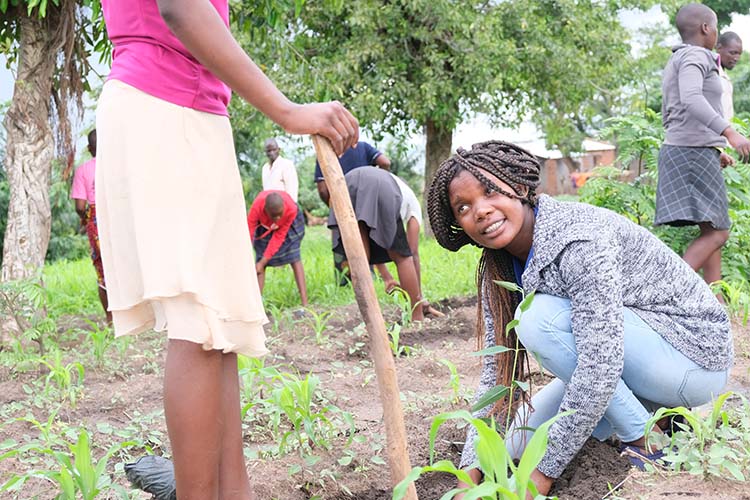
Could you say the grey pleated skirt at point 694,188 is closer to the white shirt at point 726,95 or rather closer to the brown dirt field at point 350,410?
the white shirt at point 726,95

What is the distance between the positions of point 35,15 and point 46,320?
1.90 metres

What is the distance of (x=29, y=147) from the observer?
5.16 meters

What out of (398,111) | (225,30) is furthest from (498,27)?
(225,30)

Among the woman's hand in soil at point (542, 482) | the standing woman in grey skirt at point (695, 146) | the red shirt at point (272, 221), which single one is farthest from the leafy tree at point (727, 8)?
the woman's hand in soil at point (542, 482)

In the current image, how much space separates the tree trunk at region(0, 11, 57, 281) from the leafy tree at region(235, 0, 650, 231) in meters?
5.52

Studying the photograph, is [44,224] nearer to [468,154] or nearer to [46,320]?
[46,320]

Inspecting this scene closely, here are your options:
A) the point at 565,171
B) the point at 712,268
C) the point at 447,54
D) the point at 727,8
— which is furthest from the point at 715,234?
the point at 565,171

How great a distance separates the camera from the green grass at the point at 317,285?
6.71 m

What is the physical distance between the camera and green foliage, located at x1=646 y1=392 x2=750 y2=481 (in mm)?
2018

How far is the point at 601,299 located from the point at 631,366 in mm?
339

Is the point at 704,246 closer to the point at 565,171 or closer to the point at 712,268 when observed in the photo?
the point at 712,268

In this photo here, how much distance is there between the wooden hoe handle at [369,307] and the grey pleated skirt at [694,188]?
10.8 feet

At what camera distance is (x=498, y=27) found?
1154 cm

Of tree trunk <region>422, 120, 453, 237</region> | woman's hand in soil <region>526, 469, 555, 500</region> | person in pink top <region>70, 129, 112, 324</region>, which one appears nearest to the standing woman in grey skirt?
woman's hand in soil <region>526, 469, 555, 500</region>
